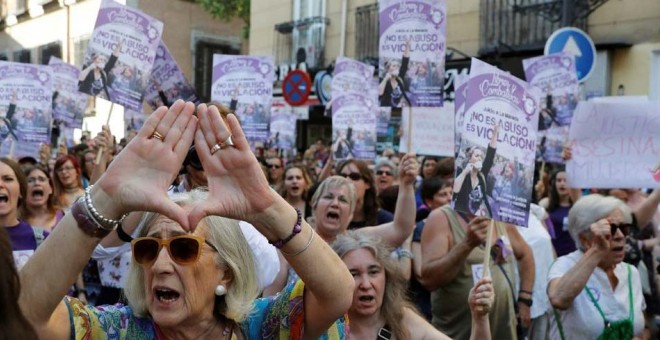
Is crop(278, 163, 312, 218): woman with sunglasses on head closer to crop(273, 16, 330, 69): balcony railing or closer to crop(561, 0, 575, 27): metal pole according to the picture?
crop(561, 0, 575, 27): metal pole

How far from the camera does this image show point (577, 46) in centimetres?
985

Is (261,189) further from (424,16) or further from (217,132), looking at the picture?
(424,16)

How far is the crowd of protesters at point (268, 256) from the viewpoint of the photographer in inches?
77.5

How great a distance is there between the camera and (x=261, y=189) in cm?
210

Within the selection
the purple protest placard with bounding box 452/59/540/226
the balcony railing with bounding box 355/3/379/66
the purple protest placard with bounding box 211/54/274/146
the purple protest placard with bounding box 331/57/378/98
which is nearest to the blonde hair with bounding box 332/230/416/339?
the purple protest placard with bounding box 452/59/540/226

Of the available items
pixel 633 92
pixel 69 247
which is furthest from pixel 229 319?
pixel 633 92

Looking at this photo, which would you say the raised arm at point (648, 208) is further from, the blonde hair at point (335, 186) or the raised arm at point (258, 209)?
the raised arm at point (258, 209)

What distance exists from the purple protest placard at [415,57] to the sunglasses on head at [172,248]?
161 inches

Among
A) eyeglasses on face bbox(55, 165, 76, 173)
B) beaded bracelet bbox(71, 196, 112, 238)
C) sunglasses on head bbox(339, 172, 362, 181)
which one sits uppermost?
beaded bracelet bbox(71, 196, 112, 238)

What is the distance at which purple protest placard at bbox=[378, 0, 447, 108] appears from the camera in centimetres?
626

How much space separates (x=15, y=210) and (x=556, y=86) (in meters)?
5.58

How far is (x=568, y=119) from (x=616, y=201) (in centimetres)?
423

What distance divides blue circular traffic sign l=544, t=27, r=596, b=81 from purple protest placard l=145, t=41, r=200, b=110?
196 inches

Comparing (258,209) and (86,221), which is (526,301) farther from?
(86,221)
